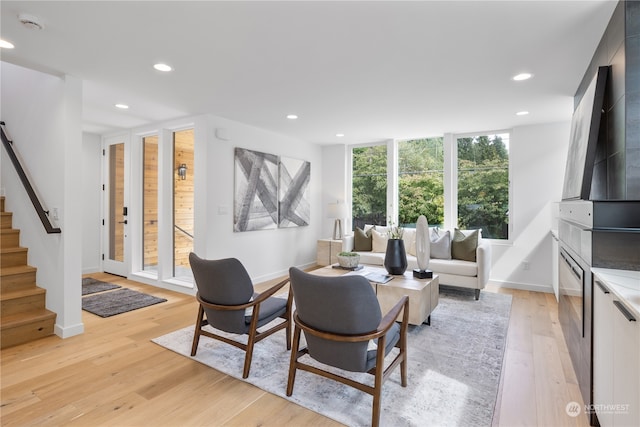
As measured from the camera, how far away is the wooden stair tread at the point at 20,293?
3.06m

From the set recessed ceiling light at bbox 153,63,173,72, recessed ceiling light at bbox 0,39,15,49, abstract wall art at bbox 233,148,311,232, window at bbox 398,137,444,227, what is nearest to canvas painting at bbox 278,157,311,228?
abstract wall art at bbox 233,148,311,232

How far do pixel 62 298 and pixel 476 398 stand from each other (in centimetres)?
357

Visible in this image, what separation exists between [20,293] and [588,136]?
515 centimetres

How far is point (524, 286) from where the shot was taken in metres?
4.84

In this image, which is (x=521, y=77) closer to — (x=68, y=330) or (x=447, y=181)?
(x=447, y=181)

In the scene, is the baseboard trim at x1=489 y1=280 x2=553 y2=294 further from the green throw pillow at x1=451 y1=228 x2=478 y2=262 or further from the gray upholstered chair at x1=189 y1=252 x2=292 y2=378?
the gray upholstered chair at x1=189 y1=252 x2=292 y2=378

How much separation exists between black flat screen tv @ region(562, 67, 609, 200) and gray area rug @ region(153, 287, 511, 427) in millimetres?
1487

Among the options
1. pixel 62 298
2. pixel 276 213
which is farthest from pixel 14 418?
pixel 276 213

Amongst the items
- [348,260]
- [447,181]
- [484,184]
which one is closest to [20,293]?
[348,260]

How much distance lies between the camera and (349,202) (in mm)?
6578

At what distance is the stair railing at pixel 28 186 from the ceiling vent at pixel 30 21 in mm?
1662

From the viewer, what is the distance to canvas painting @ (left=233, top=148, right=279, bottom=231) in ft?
15.5

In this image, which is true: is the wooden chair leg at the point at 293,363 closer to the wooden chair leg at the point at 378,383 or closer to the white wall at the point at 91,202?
the wooden chair leg at the point at 378,383

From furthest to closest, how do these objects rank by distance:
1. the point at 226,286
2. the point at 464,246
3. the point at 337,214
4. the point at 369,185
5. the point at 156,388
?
the point at 369,185 → the point at 337,214 → the point at 464,246 → the point at 226,286 → the point at 156,388
